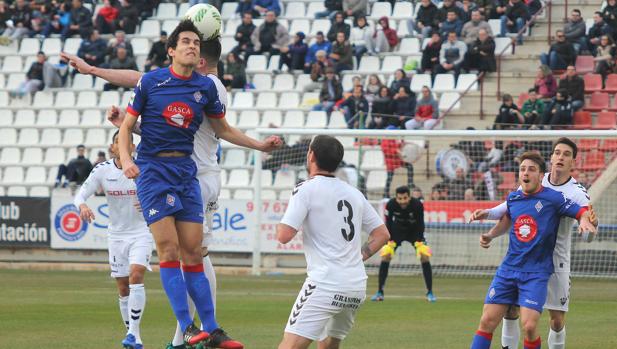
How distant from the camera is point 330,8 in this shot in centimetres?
3481

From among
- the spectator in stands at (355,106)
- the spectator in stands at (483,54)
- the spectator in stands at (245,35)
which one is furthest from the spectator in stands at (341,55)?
the spectator in stands at (483,54)

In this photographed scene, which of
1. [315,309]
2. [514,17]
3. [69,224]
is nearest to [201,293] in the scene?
[315,309]

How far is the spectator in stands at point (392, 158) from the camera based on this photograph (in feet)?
89.0

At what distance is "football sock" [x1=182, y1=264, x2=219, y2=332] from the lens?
32.7 feet

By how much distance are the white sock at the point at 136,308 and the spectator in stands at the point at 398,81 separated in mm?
17999

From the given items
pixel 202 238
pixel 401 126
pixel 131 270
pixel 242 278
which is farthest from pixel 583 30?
pixel 202 238

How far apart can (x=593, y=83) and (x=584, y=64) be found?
35.4 inches

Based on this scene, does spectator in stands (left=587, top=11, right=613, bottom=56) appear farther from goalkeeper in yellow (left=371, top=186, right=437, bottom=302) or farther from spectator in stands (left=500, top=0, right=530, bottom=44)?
goalkeeper in yellow (left=371, top=186, right=437, bottom=302)

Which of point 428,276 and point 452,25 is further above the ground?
point 452,25

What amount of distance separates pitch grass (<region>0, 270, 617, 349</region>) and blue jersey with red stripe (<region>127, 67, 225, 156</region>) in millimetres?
3429

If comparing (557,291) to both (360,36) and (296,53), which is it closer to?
(296,53)

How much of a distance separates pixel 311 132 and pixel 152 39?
41.2 ft

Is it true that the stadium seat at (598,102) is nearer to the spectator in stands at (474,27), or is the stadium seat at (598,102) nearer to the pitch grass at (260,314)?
the spectator in stands at (474,27)

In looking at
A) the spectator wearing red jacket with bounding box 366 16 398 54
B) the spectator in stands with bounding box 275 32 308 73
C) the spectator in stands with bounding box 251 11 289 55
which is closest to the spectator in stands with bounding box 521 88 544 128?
the spectator wearing red jacket with bounding box 366 16 398 54
